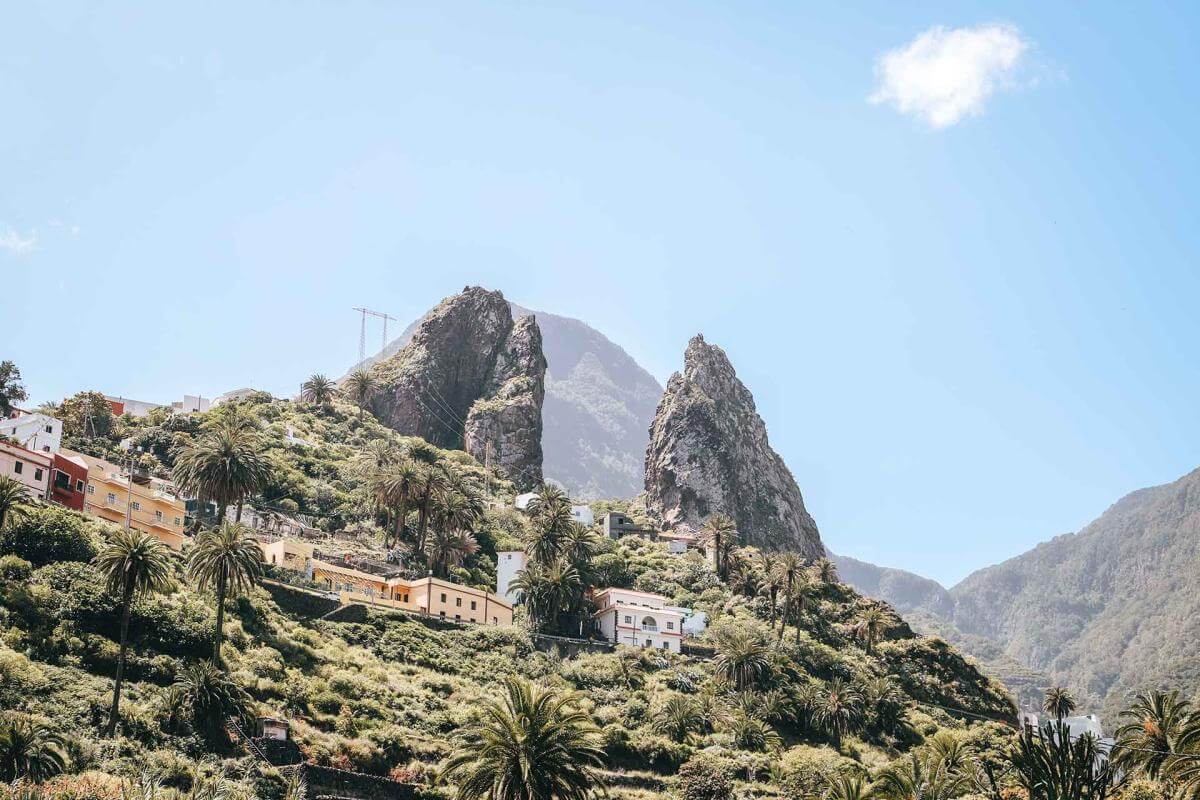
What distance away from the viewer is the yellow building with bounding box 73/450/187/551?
88438mm

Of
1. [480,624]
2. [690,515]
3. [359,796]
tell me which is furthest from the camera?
[690,515]

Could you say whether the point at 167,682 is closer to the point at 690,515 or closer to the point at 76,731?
the point at 76,731

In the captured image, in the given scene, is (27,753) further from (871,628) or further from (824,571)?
(824,571)

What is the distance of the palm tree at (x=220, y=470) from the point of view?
92.1 metres

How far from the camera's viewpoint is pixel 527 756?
55719mm

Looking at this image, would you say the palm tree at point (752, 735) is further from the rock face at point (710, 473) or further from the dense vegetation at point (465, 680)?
the rock face at point (710, 473)

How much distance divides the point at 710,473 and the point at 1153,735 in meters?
108

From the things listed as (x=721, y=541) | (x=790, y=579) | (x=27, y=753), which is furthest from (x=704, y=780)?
(x=721, y=541)

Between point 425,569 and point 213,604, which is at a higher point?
point 425,569

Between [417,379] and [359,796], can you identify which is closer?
[359,796]

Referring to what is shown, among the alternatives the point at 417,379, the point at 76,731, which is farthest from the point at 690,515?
the point at 76,731

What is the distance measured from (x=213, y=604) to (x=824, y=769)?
141ft

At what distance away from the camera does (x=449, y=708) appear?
8012cm

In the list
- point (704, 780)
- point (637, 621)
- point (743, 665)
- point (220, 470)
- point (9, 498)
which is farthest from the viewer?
point (637, 621)
